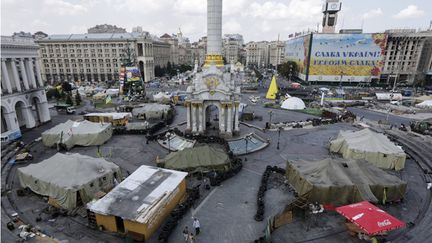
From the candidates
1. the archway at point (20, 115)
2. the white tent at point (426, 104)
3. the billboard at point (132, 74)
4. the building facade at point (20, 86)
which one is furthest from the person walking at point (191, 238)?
the white tent at point (426, 104)

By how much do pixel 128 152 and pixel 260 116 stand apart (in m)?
26.5

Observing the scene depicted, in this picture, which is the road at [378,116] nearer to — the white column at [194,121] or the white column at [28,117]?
the white column at [194,121]

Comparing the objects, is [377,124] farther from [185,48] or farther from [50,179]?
[185,48]

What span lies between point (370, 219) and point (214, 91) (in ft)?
75.5

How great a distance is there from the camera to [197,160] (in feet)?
82.0

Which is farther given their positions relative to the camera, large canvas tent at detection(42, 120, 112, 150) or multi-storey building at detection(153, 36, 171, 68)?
multi-storey building at detection(153, 36, 171, 68)

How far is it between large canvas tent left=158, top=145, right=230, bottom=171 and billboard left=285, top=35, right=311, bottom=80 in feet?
254

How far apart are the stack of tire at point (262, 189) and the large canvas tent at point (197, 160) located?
4.04 metres

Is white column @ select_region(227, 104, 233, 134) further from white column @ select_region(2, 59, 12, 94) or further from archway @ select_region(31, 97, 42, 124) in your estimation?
archway @ select_region(31, 97, 42, 124)

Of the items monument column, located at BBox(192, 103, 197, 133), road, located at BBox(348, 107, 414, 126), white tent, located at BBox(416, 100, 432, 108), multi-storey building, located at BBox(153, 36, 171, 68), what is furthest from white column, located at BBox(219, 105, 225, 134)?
multi-storey building, located at BBox(153, 36, 171, 68)

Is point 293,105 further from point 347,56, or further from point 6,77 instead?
point 6,77

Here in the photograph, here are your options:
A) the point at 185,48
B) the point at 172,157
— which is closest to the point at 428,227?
the point at 172,157

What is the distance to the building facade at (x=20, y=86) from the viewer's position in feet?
114

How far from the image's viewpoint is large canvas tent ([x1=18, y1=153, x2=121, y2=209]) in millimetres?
19344
